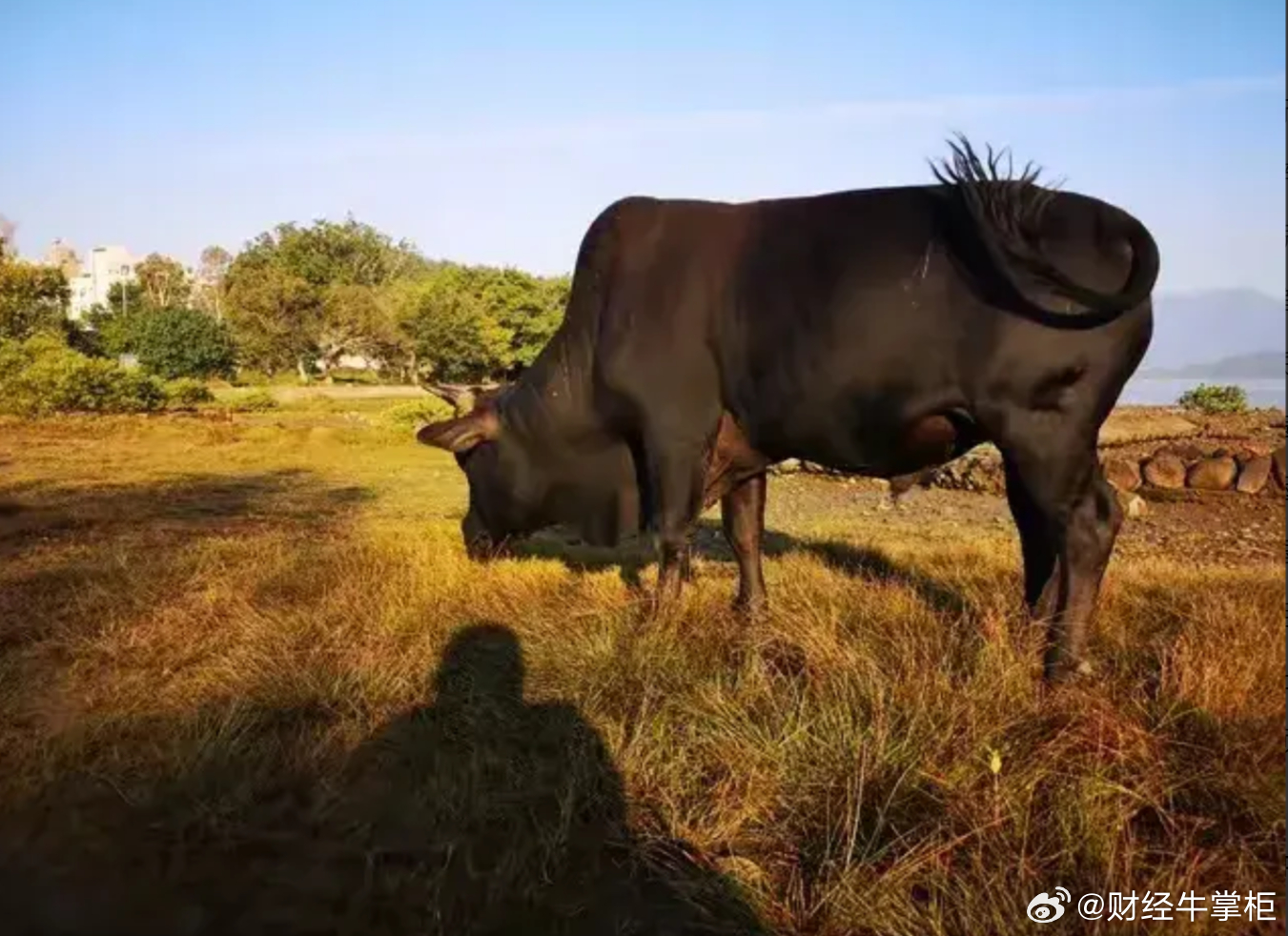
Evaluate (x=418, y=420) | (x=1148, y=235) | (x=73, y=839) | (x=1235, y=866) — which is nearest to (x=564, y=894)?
(x=73, y=839)

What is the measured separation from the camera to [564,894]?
3.65m

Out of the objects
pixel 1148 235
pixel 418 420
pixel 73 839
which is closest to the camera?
pixel 73 839

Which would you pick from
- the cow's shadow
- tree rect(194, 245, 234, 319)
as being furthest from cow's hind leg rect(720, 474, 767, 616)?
tree rect(194, 245, 234, 319)

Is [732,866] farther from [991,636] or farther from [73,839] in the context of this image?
[73,839]

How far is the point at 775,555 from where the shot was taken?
31.0 ft

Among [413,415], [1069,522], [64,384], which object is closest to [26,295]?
[64,384]

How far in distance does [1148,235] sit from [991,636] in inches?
77.7

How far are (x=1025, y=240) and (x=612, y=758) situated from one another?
9.86ft

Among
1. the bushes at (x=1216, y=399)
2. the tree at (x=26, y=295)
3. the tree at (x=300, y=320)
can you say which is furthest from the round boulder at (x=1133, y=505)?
the tree at (x=300, y=320)

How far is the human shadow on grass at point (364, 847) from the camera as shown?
139 inches

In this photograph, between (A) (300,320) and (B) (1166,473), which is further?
(A) (300,320)

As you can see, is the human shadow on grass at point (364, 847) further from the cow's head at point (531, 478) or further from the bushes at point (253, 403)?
the bushes at point (253, 403)

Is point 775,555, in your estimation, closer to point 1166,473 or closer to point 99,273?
point 1166,473

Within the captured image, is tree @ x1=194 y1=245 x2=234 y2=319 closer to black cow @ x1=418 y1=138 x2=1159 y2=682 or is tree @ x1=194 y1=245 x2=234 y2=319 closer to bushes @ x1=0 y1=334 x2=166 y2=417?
bushes @ x1=0 y1=334 x2=166 y2=417
